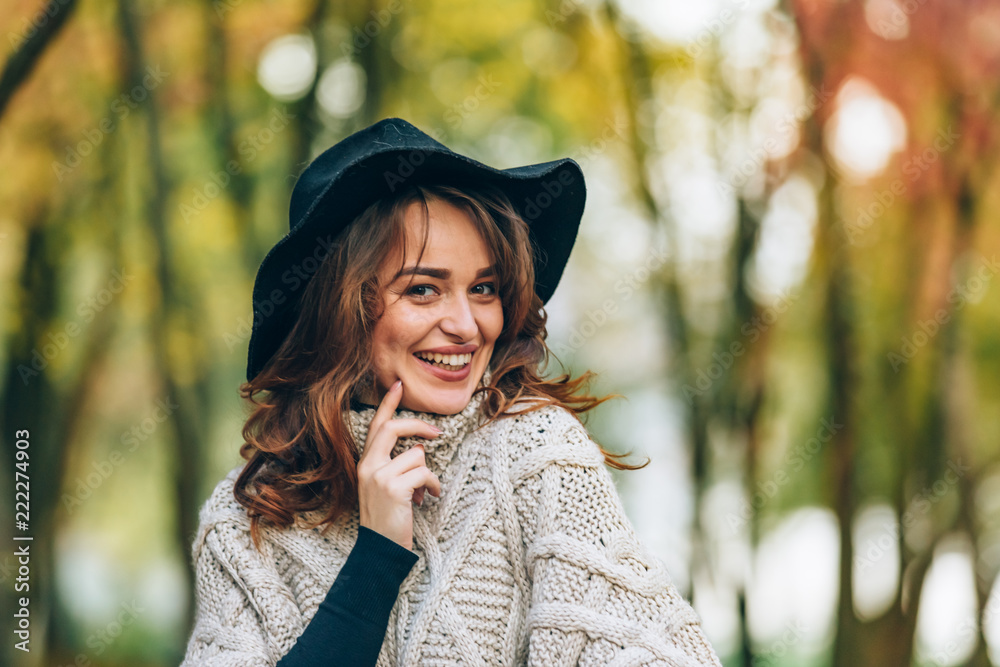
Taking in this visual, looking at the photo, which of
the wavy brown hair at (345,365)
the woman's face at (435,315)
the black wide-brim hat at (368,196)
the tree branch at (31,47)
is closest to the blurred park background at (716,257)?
the tree branch at (31,47)

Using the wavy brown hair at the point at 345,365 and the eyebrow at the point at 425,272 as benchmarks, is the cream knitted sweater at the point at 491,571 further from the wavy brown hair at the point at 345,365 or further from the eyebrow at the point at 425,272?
the eyebrow at the point at 425,272

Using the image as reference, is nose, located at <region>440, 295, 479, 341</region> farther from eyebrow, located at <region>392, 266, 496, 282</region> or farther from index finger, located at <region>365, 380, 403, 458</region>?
index finger, located at <region>365, 380, 403, 458</region>

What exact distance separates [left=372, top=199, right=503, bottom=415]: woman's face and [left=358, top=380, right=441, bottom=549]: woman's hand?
0.05m

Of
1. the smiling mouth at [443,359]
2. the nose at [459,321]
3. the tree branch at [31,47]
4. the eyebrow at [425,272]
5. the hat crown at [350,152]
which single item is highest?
the tree branch at [31,47]

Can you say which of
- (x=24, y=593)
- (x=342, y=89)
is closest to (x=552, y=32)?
(x=342, y=89)

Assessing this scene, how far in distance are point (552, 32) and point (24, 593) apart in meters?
4.07

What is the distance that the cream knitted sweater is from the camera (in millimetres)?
1396

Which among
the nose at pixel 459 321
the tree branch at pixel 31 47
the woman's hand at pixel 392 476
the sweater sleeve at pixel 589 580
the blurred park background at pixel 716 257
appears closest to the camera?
the sweater sleeve at pixel 589 580

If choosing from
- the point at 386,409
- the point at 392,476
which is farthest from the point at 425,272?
the point at 392,476

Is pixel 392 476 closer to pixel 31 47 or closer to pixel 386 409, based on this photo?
pixel 386 409

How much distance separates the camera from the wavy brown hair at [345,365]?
168 centimetres

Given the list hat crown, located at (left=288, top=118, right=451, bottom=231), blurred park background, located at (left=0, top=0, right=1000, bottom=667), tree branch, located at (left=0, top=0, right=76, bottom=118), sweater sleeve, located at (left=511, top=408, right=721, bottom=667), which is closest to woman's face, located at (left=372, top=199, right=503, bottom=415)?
hat crown, located at (left=288, top=118, right=451, bottom=231)

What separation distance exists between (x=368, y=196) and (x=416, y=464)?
581 millimetres

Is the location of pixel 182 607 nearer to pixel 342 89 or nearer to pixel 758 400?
pixel 342 89
